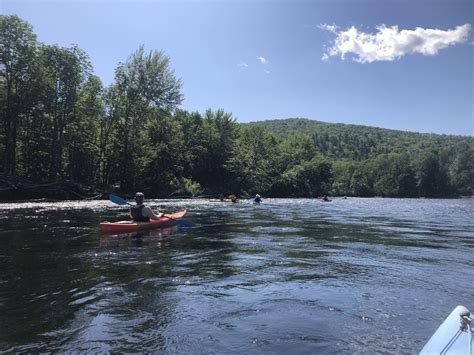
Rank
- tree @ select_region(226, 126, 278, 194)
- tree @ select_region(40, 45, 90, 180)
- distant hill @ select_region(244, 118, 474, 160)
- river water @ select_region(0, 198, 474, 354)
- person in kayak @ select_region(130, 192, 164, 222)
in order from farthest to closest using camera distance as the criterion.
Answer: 1. distant hill @ select_region(244, 118, 474, 160)
2. tree @ select_region(226, 126, 278, 194)
3. tree @ select_region(40, 45, 90, 180)
4. person in kayak @ select_region(130, 192, 164, 222)
5. river water @ select_region(0, 198, 474, 354)

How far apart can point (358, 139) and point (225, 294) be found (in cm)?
17076

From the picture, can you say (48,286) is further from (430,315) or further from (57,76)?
(57,76)

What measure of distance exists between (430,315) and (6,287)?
6381mm

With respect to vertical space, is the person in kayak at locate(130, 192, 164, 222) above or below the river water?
above

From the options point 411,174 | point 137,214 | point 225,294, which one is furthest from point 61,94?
point 411,174

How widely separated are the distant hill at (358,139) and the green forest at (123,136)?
256 ft

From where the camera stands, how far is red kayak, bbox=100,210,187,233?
12.4 meters

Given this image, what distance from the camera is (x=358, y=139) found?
168125 mm

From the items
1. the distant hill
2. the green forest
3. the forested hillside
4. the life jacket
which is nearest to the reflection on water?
the life jacket

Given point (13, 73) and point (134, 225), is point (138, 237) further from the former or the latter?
point (13, 73)

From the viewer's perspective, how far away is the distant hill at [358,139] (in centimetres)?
15075

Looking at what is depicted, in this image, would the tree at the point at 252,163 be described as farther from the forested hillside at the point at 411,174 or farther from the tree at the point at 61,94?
the tree at the point at 61,94

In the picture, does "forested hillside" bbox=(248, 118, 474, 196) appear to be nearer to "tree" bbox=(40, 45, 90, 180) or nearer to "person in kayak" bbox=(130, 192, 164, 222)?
"tree" bbox=(40, 45, 90, 180)

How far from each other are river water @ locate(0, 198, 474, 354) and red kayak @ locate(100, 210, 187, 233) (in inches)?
25.9
